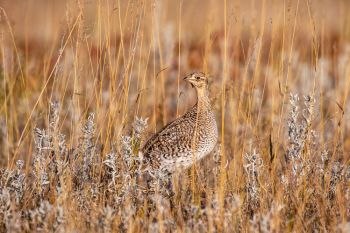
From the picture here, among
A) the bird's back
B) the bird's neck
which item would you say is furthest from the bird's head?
the bird's back

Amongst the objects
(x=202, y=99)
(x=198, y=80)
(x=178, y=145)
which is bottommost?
(x=178, y=145)

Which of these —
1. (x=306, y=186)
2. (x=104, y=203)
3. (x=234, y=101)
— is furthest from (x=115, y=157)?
(x=234, y=101)

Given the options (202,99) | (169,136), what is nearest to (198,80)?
(202,99)

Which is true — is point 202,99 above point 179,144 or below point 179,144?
above

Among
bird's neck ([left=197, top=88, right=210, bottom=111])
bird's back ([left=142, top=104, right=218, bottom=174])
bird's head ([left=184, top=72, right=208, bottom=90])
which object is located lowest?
bird's back ([left=142, top=104, right=218, bottom=174])

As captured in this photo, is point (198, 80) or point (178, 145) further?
point (198, 80)

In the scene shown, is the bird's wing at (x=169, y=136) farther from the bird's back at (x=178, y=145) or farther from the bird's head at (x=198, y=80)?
the bird's head at (x=198, y=80)

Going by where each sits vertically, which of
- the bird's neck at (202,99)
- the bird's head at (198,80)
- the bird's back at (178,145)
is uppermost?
the bird's head at (198,80)

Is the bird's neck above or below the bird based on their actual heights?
above

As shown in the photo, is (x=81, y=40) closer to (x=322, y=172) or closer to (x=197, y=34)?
(x=322, y=172)

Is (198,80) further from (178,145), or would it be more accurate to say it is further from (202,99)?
(178,145)

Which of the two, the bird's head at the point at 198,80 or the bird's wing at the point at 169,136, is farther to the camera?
the bird's head at the point at 198,80

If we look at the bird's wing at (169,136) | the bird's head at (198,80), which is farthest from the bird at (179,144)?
the bird's head at (198,80)

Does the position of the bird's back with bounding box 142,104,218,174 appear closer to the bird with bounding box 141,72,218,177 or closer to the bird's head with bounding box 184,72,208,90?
the bird with bounding box 141,72,218,177
